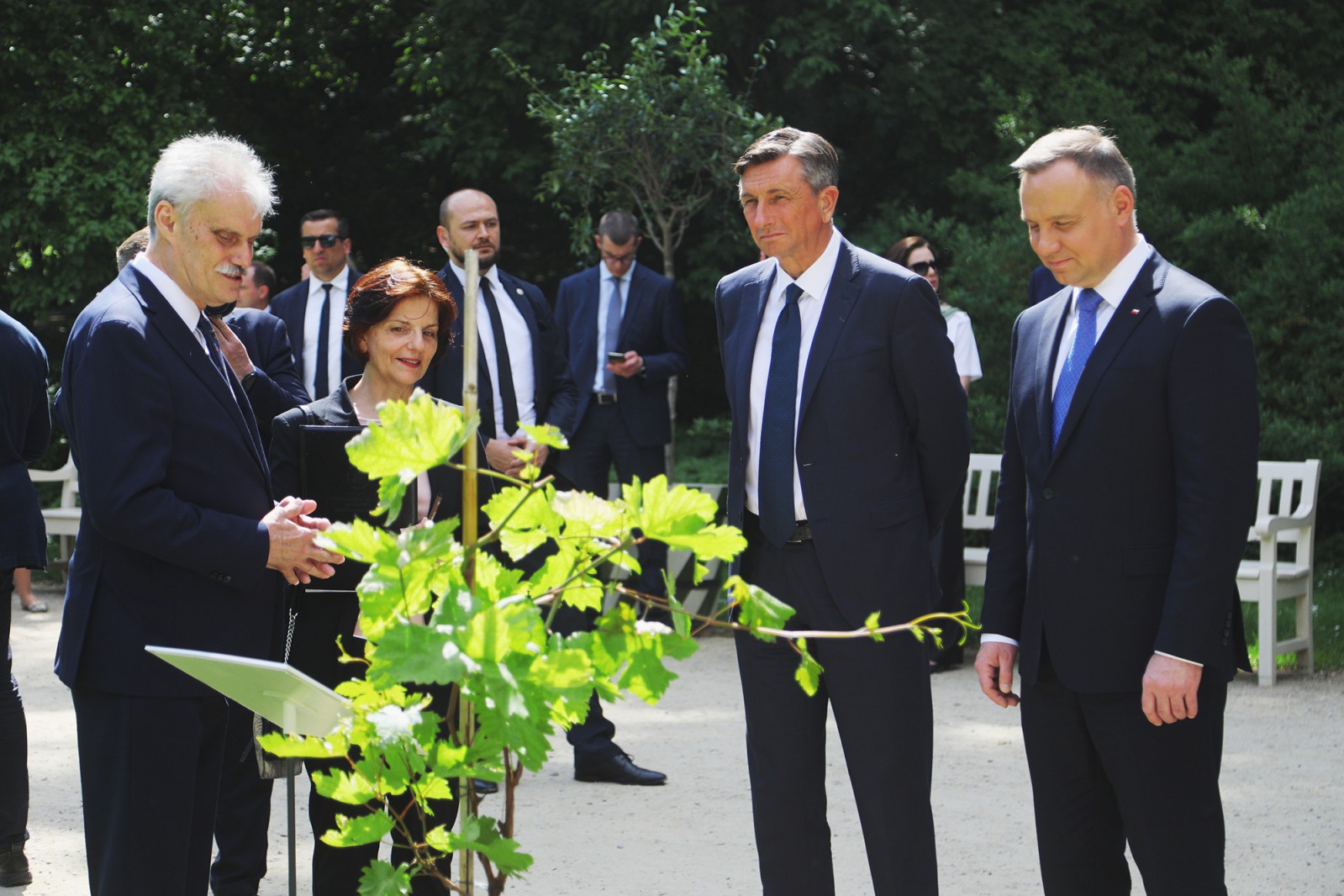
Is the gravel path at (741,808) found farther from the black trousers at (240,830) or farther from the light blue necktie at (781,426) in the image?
the light blue necktie at (781,426)

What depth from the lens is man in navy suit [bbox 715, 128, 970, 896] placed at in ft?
11.8

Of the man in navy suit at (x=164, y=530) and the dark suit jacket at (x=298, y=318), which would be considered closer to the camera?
the man in navy suit at (x=164, y=530)

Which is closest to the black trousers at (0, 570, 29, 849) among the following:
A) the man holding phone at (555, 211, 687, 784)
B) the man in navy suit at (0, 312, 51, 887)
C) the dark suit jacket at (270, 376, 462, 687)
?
the man in navy suit at (0, 312, 51, 887)

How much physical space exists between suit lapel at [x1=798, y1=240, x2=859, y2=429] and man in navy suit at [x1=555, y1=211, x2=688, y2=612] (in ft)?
14.3

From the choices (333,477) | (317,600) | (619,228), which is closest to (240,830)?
(317,600)

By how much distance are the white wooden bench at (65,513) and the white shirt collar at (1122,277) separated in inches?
342

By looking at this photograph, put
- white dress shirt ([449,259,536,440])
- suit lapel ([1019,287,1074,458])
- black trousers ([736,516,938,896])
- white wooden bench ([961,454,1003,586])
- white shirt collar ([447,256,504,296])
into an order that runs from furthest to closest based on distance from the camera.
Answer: white wooden bench ([961,454,1003,586])
white shirt collar ([447,256,504,296])
white dress shirt ([449,259,536,440])
black trousers ([736,516,938,896])
suit lapel ([1019,287,1074,458])

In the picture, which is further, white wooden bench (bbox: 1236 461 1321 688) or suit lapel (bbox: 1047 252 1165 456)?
white wooden bench (bbox: 1236 461 1321 688)

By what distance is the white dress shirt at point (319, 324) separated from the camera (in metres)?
6.91

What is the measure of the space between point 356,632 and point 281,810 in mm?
2446

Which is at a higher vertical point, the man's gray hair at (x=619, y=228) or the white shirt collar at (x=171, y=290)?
the man's gray hair at (x=619, y=228)

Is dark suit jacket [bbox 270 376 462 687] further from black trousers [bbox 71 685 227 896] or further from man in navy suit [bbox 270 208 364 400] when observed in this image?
man in navy suit [bbox 270 208 364 400]

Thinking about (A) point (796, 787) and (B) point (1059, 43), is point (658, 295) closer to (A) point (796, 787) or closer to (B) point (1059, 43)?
(A) point (796, 787)

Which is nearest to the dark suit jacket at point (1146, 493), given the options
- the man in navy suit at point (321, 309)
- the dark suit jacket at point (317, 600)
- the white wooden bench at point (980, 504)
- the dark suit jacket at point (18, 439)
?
the dark suit jacket at point (317, 600)
